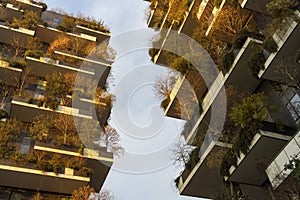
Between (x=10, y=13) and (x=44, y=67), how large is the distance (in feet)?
22.9

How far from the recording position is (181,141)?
17.5 meters

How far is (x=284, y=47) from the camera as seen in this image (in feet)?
39.8

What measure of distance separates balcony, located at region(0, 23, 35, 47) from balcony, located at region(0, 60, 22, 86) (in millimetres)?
3515

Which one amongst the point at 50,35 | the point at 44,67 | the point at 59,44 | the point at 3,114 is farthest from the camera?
the point at 50,35

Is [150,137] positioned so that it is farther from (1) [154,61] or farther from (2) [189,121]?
(1) [154,61]

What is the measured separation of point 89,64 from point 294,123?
1687 cm

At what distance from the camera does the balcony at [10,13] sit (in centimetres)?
2826

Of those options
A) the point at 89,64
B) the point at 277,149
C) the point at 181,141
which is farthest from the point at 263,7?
the point at 89,64

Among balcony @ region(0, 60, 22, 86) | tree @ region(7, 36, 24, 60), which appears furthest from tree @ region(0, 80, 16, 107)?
tree @ region(7, 36, 24, 60)

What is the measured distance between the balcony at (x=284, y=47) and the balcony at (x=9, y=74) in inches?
624

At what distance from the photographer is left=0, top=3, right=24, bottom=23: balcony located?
28.3 m

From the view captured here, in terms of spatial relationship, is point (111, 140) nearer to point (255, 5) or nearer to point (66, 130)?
point (66, 130)

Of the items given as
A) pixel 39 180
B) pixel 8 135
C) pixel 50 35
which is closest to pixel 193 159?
pixel 39 180

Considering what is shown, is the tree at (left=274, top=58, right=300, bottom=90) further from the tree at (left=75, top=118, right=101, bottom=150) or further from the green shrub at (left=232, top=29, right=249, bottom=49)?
the tree at (left=75, top=118, right=101, bottom=150)
